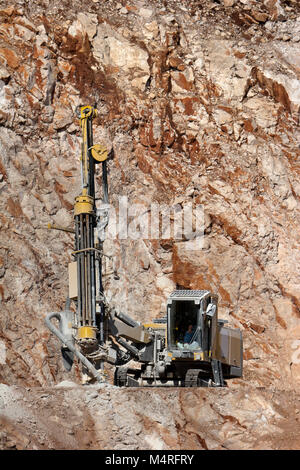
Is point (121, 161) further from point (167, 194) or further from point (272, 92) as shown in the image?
point (272, 92)

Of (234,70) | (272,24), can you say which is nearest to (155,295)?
(234,70)

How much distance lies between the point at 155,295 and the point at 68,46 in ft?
27.7

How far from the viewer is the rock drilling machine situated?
1767 centimetres

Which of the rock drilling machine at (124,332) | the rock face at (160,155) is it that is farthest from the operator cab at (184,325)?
the rock face at (160,155)

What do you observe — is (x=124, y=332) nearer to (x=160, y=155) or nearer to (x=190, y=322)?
(x=190, y=322)

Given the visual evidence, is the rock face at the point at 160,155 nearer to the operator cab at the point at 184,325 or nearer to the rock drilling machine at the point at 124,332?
the rock drilling machine at the point at 124,332

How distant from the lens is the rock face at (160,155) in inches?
934

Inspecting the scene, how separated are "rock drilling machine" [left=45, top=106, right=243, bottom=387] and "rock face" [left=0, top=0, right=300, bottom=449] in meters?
4.25

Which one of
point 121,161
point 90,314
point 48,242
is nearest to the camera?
point 90,314

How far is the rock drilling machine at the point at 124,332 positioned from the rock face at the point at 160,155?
425 centimetres

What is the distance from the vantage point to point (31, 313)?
22938mm

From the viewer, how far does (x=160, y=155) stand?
2658 centimetres

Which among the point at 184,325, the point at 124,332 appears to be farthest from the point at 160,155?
the point at 184,325

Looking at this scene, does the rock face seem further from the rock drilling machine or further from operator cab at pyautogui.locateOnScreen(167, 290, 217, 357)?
operator cab at pyautogui.locateOnScreen(167, 290, 217, 357)
